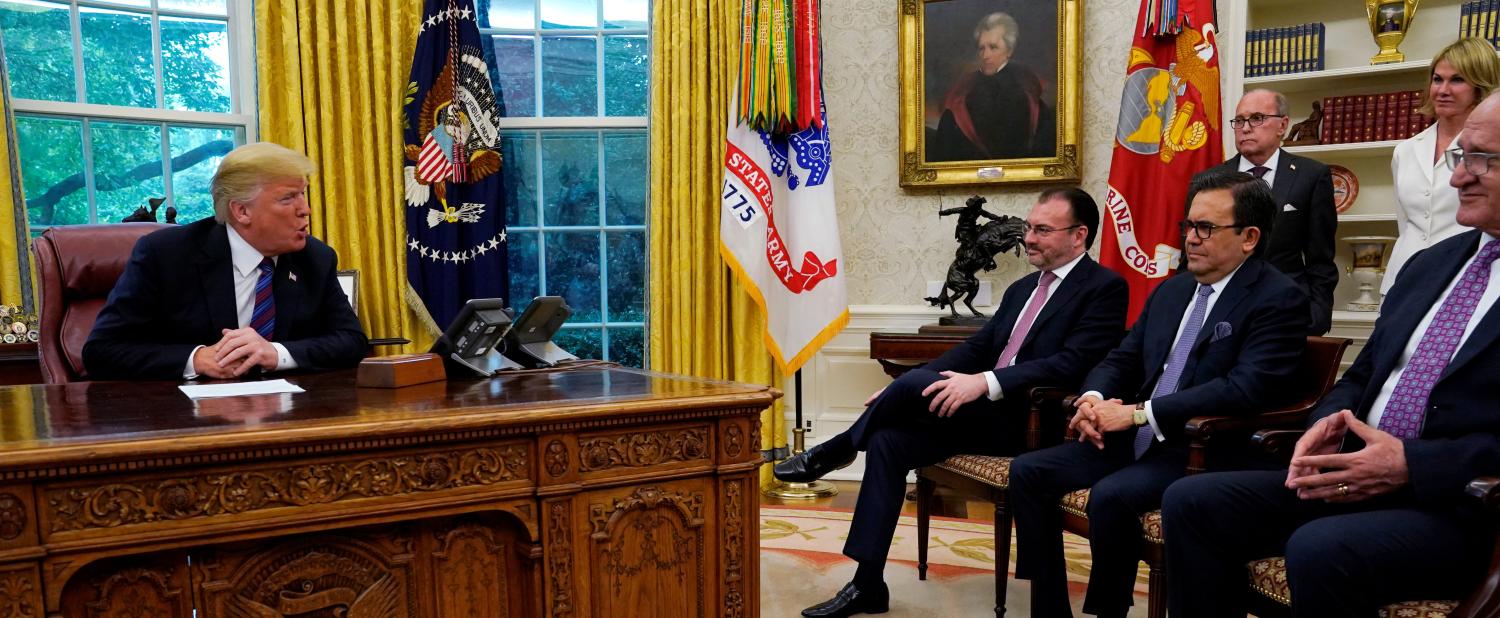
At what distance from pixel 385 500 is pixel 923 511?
1.84m

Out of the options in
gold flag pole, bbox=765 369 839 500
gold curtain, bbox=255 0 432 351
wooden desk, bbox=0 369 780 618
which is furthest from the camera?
gold flag pole, bbox=765 369 839 500

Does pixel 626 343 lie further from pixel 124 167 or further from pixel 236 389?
pixel 236 389

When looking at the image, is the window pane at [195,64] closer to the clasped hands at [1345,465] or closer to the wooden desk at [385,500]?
the wooden desk at [385,500]

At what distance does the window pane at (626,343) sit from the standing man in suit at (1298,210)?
280 centimetres

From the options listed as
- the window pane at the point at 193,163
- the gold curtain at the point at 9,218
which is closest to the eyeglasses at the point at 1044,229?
the window pane at the point at 193,163

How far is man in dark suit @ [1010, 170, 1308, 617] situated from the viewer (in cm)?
216

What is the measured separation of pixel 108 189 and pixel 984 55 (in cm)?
391

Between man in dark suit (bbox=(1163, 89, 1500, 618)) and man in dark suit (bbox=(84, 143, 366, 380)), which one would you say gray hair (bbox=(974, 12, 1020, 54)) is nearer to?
man in dark suit (bbox=(1163, 89, 1500, 618))

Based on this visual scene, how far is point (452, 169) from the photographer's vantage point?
415cm

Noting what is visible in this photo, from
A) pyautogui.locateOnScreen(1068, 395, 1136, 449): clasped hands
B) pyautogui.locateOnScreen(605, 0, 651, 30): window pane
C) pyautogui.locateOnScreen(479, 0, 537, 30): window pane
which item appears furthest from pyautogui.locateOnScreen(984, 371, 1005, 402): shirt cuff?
pyautogui.locateOnScreen(479, 0, 537, 30): window pane

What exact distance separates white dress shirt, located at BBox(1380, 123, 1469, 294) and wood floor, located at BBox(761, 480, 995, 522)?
5.79 feet

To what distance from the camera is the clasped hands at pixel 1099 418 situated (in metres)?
2.31

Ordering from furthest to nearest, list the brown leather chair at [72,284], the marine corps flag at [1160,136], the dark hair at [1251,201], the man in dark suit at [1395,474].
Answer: the marine corps flag at [1160,136] < the brown leather chair at [72,284] < the dark hair at [1251,201] < the man in dark suit at [1395,474]

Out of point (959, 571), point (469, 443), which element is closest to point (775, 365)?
point (959, 571)
